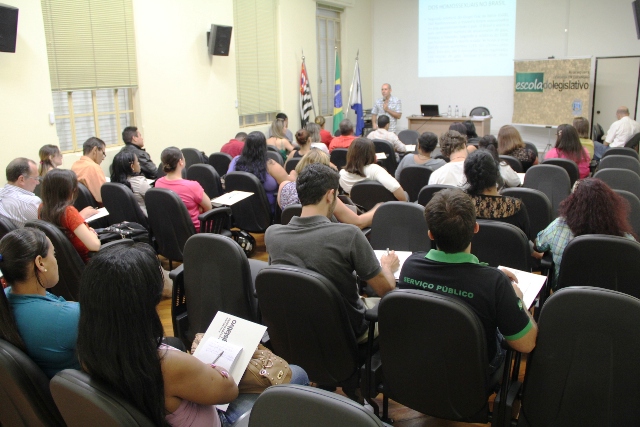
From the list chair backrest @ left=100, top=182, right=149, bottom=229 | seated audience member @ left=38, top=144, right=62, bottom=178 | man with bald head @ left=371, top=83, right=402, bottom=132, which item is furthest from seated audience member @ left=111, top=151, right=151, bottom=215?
man with bald head @ left=371, top=83, right=402, bottom=132

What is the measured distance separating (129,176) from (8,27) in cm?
202

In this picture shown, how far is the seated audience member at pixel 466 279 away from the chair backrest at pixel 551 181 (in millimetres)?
2742

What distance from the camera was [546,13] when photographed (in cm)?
1030

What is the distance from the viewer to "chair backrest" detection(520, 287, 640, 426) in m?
1.72

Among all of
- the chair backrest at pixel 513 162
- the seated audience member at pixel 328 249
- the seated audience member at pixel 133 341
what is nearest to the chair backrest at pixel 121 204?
the seated audience member at pixel 328 249

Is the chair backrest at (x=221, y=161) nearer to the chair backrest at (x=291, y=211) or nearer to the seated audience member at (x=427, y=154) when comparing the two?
the seated audience member at (x=427, y=154)

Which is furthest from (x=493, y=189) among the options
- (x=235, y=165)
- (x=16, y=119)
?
(x=16, y=119)

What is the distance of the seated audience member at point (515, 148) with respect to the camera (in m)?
5.61

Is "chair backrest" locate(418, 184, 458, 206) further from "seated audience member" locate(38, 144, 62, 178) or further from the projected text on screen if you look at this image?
the projected text on screen

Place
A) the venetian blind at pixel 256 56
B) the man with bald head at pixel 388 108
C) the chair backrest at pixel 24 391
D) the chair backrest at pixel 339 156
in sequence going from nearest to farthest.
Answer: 1. the chair backrest at pixel 24 391
2. the chair backrest at pixel 339 156
3. the venetian blind at pixel 256 56
4. the man with bald head at pixel 388 108

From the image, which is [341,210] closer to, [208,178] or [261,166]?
[261,166]

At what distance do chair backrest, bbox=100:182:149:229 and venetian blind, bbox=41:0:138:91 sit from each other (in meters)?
2.40

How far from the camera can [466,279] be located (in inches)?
77.3

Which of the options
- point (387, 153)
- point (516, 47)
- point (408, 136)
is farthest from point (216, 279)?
point (516, 47)
